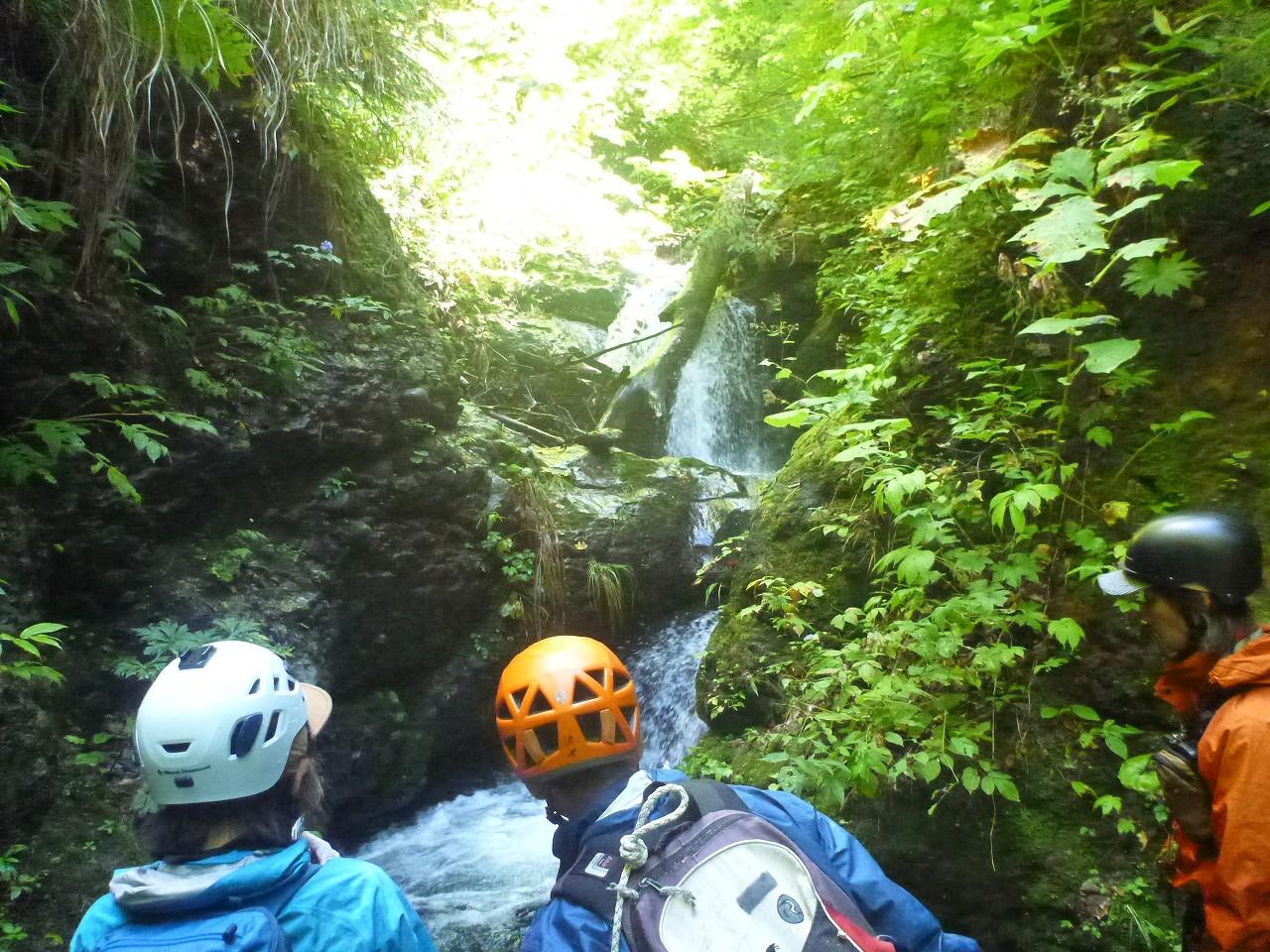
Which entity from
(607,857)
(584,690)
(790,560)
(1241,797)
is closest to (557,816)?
(584,690)

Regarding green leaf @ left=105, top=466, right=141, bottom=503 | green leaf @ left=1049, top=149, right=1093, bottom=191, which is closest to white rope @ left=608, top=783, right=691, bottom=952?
green leaf @ left=1049, top=149, right=1093, bottom=191

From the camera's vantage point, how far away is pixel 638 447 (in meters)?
10.2

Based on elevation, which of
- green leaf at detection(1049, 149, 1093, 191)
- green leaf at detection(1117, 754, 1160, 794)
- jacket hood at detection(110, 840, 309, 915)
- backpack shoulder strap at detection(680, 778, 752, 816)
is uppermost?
green leaf at detection(1049, 149, 1093, 191)

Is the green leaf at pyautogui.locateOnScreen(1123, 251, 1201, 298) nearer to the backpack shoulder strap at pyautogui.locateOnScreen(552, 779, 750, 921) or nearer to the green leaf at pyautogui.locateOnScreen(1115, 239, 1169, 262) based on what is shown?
the green leaf at pyautogui.locateOnScreen(1115, 239, 1169, 262)

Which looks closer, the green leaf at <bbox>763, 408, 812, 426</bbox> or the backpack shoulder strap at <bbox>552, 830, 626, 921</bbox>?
the backpack shoulder strap at <bbox>552, 830, 626, 921</bbox>

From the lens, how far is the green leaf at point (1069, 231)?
2602 millimetres

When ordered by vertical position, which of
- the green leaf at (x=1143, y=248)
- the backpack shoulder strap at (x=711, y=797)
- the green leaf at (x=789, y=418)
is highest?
the green leaf at (x=1143, y=248)

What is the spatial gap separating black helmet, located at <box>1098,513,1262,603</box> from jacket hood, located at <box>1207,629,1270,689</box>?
177 mm

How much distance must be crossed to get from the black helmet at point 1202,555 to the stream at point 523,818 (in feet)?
14.2

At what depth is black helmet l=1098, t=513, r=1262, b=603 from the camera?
5.93 ft

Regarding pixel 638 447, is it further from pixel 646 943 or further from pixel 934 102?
pixel 646 943

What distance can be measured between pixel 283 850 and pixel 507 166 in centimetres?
903

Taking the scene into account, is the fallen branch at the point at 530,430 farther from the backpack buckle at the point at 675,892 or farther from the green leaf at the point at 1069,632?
the backpack buckle at the point at 675,892

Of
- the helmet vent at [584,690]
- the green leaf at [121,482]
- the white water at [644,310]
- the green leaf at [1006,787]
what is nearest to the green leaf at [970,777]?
the green leaf at [1006,787]
